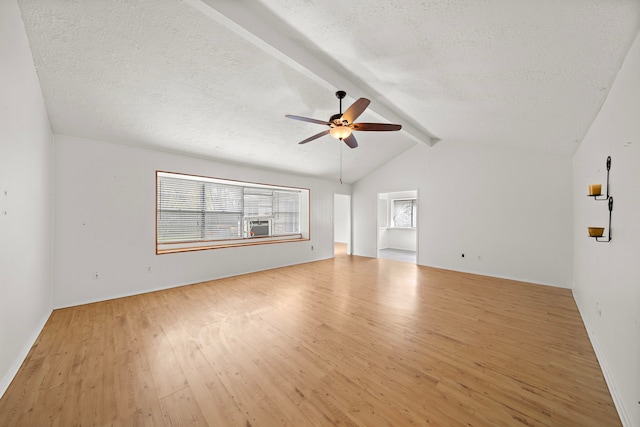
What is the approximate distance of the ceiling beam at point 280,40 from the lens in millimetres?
1845

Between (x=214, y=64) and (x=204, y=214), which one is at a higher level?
(x=214, y=64)

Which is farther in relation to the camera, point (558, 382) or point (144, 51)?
point (144, 51)

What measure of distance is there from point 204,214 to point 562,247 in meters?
7.05

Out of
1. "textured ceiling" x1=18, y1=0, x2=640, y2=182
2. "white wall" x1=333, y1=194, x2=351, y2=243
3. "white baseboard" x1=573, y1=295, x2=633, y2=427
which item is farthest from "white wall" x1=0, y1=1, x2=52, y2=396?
"white wall" x1=333, y1=194, x2=351, y2=243

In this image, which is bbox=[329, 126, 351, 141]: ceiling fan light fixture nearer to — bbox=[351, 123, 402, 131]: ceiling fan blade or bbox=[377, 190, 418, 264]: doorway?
bbox=[351, 123, 402, 131]: ceiling fan blade

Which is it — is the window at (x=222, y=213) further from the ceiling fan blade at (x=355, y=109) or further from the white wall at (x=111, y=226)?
the ceiling fan blade at (x=355, y=109)

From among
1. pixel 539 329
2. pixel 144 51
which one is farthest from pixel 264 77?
pixel 539 329

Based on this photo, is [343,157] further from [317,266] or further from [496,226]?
[496,226]

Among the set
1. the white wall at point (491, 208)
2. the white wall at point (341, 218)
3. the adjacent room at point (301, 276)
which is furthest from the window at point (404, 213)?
the adjacent room at point (301, 276)

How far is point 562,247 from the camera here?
4.14m

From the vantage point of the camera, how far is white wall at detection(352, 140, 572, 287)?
13.8 ft

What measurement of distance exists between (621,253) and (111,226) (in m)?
5.65

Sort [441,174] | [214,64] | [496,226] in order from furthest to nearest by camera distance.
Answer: [441,174], [496,226], [214,64]

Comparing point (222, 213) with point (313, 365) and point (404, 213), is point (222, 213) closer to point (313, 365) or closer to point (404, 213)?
point (313, 365)
